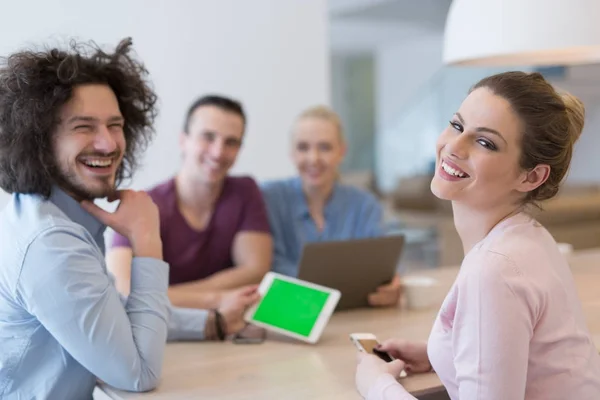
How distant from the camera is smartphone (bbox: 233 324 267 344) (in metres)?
1.96

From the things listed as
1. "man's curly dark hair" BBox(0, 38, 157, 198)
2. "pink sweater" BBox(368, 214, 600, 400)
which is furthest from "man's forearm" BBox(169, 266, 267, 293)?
"pink sweater" BBox(368, 214, 600, 400)

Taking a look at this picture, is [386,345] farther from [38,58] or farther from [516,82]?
[38,58]

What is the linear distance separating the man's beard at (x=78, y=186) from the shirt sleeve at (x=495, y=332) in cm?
92

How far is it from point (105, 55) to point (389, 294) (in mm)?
1105

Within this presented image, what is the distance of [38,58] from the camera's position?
68.2 inches

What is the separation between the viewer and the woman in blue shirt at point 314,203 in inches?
113

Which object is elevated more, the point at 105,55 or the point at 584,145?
the point at 105,55

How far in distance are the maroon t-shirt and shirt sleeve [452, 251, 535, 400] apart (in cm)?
144

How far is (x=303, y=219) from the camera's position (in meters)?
2.89

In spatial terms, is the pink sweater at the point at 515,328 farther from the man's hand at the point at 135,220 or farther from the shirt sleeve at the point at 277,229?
the shirt sleeve at the point at 277,229

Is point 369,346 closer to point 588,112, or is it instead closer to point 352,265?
point 352,265

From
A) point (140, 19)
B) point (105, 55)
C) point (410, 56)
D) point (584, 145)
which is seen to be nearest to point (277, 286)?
point (105, 55)

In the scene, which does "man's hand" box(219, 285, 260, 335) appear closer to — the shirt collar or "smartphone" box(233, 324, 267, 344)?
"smartphone" box(233, 324, 267, 344)

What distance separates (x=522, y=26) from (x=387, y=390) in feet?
3.55
